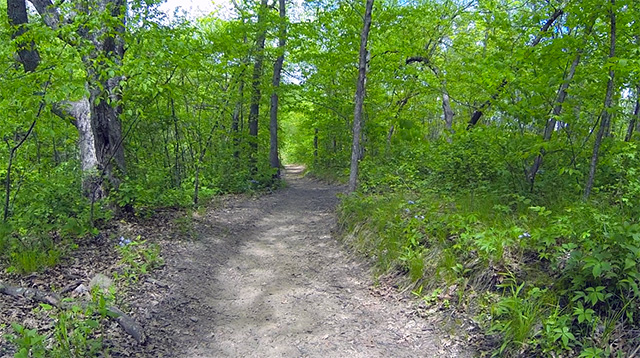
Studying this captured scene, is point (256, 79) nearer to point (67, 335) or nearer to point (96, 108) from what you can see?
point (96, 108)

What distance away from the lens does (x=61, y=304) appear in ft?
11.4

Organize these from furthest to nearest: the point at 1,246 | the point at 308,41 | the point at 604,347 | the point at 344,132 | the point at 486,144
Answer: the point at 344,132 < the point at 308,41 < the point at 486,144 < the point at 1,246 < the point at 604,347

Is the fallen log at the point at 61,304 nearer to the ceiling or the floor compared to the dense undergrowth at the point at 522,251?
nearer to the floor

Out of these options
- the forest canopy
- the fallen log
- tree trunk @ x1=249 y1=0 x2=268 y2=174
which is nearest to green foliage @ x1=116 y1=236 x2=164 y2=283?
the forest canopy

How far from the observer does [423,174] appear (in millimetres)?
9023

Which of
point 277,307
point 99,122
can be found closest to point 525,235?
point 277,307

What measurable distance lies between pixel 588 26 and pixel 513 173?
7.83 ft

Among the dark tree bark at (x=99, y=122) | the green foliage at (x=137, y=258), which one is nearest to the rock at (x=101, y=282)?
the green foliage at (x=137, y=258)

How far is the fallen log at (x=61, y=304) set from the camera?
135 inches

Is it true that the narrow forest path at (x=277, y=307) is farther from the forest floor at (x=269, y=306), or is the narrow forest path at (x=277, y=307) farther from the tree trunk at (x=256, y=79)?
the tree trunk at (x=256, y=79)

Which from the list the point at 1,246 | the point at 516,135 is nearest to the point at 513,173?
the point at 516,135

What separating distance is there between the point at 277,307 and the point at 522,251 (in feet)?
9.72

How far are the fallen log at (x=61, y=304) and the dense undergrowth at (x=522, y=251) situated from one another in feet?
10.5

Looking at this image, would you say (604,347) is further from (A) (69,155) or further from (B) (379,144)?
(A) (69,155)
